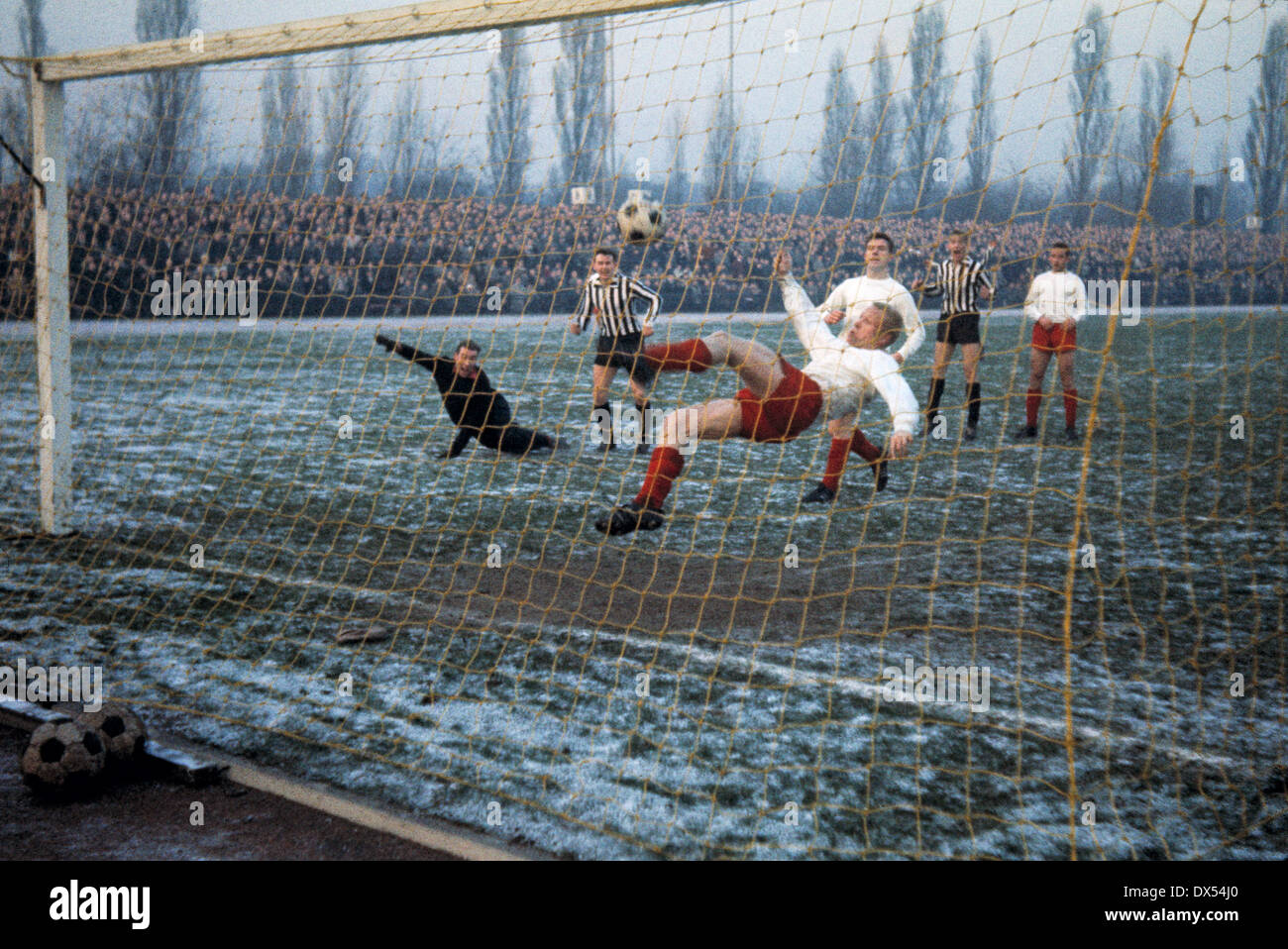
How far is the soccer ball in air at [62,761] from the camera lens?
2631 mm

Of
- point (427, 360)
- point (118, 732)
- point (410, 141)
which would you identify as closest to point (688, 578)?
point (118, 732)

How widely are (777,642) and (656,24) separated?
2.82m

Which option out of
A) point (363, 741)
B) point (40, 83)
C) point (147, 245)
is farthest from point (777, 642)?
point (147, 245)

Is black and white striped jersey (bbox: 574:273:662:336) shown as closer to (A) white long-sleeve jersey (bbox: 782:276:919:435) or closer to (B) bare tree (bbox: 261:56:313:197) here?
(B) bare tree (bbox: 261:56:313:197)

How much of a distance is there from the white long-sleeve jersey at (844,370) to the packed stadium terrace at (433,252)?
239 cm

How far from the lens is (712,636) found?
12.5 ft

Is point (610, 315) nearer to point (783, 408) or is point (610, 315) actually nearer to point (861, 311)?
point (861, 311)

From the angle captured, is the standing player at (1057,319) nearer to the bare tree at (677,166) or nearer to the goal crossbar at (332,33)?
the bare tree at (677,166)

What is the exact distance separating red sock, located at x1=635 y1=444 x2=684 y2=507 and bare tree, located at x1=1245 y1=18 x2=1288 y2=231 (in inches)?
87.2

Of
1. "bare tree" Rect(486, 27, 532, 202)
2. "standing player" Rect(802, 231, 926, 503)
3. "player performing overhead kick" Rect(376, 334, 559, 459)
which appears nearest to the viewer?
"bare tree" Rect(486, 27, 532, 202)

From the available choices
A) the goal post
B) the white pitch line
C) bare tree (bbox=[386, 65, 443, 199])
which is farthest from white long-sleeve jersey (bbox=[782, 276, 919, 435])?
the goal post

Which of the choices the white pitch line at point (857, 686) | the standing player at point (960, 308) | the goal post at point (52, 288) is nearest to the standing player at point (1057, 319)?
the standing player at point (960, 308)

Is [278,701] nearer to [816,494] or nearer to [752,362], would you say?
[752,362]

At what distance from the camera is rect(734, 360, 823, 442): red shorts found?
14.7ft
